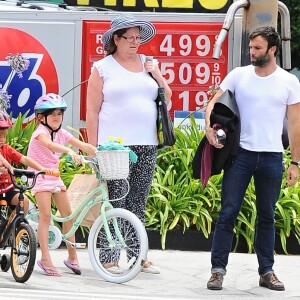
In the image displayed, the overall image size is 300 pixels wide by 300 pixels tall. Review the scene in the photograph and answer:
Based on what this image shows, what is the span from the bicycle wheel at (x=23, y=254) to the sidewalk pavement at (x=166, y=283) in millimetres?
78

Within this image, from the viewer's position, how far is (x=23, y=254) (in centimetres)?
807

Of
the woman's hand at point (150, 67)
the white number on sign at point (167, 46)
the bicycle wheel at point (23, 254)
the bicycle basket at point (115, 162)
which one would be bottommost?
the bicycle wheel at point (23, 254)

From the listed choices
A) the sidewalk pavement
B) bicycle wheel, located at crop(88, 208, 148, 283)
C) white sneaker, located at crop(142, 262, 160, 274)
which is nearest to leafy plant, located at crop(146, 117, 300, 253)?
the sidewalk pavement

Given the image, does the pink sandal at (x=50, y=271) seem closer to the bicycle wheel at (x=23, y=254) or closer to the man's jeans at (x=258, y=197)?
the bicycle wheel at (x=23, y=254)

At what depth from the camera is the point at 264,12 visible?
10867mm

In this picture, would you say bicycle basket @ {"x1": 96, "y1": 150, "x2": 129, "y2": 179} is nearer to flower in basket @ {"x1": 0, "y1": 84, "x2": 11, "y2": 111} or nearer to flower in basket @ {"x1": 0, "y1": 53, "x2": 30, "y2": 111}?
flower in basket @ {"x1": 0, "y1": 84, "x2": 11, "y2": 111}

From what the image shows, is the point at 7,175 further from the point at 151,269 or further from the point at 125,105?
the point at 151,269

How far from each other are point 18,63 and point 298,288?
187 inches

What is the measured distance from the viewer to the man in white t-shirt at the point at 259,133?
802 cm

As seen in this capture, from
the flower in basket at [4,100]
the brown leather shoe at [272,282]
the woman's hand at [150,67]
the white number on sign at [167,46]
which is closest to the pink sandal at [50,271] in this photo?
the brown leather shoe at [272,282]

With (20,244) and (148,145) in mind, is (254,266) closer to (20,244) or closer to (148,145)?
(148,145)

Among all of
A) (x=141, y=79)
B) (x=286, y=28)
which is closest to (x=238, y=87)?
(x=141, y=79)

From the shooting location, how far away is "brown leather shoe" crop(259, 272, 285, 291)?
8164mm

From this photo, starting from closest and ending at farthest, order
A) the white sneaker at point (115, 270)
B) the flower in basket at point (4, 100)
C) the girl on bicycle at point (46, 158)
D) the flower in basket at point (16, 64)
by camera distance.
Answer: the white sneaker at point (115, 270) < the girl on bicycle at point (46, 158) < the flower in basket at point (4, 100) < the flower in basket at point (16, 64)
